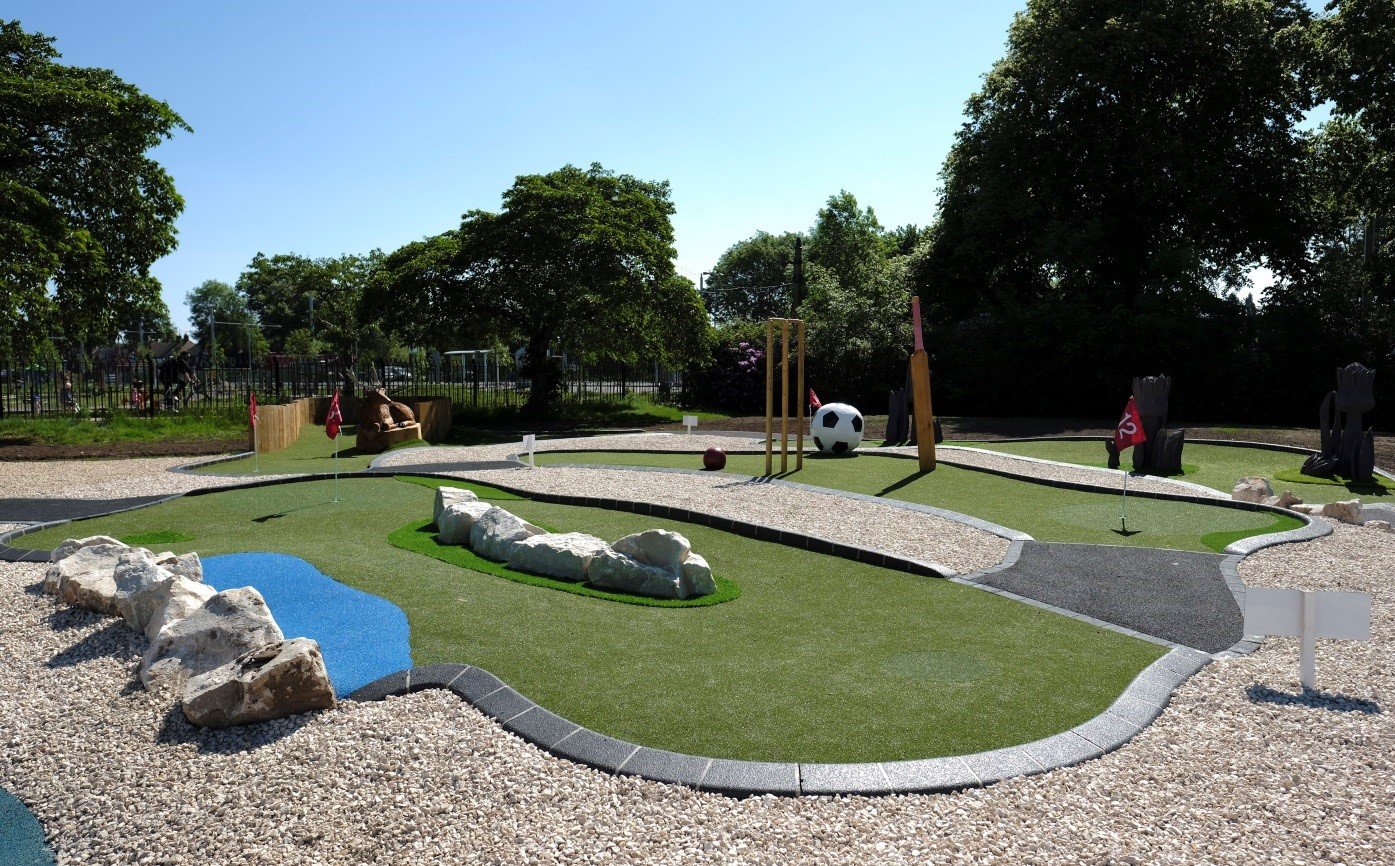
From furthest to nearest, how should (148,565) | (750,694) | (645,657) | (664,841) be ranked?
(148,565) → (645,657) → (750,694) → (664,841)

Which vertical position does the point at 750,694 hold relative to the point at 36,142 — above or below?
below

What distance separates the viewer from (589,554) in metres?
6.96

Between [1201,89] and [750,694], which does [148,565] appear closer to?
[750,694]

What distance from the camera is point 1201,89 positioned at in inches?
987

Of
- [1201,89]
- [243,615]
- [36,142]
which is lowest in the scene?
[243,615]

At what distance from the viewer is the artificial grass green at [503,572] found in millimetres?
6320

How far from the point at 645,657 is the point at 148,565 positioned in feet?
11.1

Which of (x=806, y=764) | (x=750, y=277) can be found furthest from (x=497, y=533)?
(x=750, y=277)

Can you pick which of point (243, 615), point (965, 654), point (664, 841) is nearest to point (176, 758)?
point (243, 615)

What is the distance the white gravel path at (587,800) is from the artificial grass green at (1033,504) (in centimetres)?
419

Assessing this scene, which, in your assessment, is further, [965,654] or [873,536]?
[873,536]

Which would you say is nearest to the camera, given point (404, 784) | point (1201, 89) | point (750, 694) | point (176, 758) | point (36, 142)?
point (404, 784)

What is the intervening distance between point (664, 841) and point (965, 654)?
2.56 metres

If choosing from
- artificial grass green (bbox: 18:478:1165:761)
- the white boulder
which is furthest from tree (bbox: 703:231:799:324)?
artificial grass green (bbox: 18:478:1165:761)
